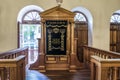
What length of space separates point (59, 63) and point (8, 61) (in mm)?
4593

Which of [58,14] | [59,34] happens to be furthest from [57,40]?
[58,14]

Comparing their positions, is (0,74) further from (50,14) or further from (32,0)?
(32,0)

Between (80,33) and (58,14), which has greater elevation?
(58,14)

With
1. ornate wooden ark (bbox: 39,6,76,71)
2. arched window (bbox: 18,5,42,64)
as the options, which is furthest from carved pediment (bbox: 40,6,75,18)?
arched window (bbox: 18,5,42,64)

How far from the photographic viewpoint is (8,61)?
3.45 m

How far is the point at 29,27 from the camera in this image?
11047mm

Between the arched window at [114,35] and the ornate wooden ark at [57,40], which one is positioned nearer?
the ornate wooden ark at [57,40]

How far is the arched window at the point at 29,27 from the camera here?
10.3 metres

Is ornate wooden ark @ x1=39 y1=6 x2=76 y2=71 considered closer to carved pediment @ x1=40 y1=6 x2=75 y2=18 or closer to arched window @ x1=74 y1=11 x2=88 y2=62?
carved pediment @ x1=40 y1=6 x2=75 y2=18

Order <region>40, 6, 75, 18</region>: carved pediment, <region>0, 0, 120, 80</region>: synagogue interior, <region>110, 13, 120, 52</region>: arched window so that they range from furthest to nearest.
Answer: <region>110, 13, 120, 52</region>: arched window, <region>40, 6, 75, 18</region>: carved pediment, <region>0, 0, 120, 80</region>: synagogue interior

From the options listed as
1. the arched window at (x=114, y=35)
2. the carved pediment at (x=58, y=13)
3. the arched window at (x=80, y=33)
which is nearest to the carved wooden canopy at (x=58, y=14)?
the carved pediment at (x=58, y=13)

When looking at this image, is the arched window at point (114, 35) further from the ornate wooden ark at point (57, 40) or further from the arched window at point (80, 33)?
the ornate wooden ark at point (57, 40)

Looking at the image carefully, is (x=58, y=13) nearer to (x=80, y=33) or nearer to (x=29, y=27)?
(x=80, y=33)

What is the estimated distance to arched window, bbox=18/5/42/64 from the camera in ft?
33.7
